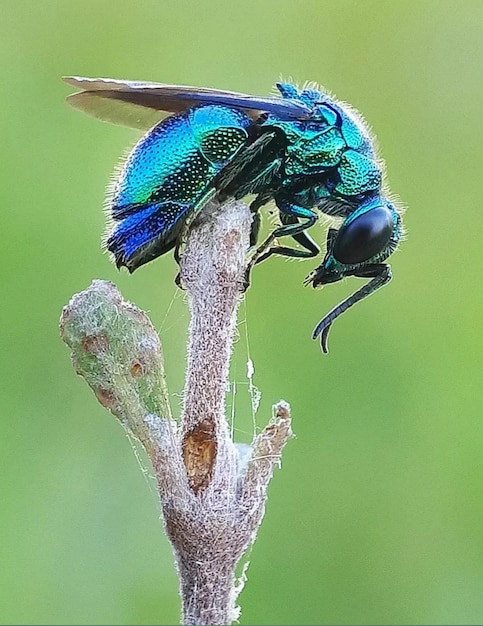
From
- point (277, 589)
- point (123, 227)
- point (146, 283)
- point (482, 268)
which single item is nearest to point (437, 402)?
point (482, 268)

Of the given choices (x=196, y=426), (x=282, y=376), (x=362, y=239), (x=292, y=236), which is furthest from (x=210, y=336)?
(x=282, y=376)

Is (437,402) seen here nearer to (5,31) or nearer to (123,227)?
(123,227)

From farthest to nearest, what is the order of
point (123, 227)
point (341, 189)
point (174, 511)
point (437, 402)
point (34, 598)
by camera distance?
point (437, 402)
point (34, 598)
point (341, 189)
point (123, 227)
point (174, 511)

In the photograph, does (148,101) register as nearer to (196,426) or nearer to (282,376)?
(196,426)

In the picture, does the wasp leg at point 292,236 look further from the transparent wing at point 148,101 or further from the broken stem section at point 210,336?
the broken stem section at point 210,336

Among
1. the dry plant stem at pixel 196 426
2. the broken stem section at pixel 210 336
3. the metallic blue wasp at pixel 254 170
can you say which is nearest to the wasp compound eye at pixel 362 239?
the metallic blue wasp at pixel 254 170

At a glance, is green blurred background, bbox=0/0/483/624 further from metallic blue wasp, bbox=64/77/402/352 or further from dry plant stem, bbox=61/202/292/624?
dry plant stem, bbox=61/202/292/624

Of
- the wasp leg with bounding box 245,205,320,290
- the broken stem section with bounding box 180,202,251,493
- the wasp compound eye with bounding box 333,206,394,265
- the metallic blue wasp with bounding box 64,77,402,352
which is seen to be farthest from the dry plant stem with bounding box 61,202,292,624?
the wasp compound eye with bounding box 333,206,394,265
